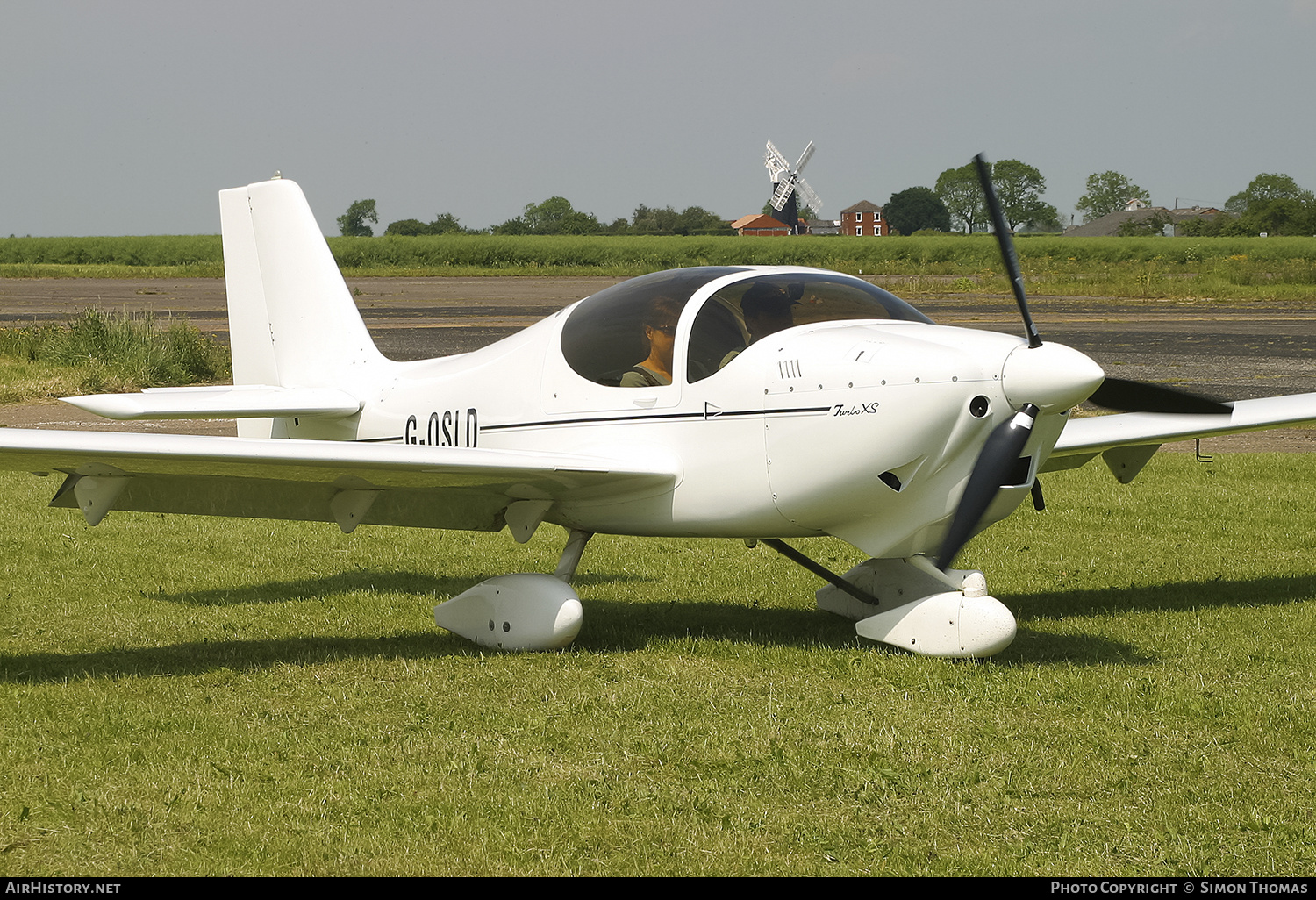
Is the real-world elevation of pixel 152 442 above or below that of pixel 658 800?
above

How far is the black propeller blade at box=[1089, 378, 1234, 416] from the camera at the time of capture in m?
6.83

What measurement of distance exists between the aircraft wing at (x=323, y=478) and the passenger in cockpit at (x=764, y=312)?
0.85 metres

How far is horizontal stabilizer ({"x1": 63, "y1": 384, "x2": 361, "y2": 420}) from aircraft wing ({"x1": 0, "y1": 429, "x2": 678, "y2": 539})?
1.75 feet

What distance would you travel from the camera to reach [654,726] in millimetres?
5703

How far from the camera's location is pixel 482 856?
426 cm

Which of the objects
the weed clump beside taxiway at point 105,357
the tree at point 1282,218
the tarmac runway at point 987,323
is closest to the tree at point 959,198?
the tree at point 1282,218

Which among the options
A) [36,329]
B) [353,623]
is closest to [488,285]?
[36,329]

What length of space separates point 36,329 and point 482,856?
24458 millimetres

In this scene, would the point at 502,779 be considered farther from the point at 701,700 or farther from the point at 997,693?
the point at 997,693

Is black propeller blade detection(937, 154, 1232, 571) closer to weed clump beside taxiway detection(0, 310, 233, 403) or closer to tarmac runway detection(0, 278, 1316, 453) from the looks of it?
tarmac runway detection(0, 278, 1316, 453)

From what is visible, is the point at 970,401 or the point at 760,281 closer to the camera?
the point at 970,401

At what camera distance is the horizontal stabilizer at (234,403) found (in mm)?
7352

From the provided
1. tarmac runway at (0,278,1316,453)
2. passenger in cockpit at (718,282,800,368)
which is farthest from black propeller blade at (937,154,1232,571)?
tarmac runway at (0,278,1316,453)

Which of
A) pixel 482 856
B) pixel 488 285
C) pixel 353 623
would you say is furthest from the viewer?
pixel 488 285
